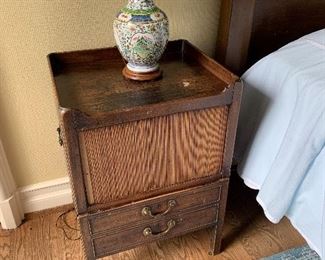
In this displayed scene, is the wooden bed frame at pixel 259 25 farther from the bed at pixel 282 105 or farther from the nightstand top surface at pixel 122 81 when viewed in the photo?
the nightstand top surface at pixel 122 81

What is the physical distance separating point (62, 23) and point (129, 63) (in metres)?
0.29

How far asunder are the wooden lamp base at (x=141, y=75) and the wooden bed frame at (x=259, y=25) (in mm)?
338

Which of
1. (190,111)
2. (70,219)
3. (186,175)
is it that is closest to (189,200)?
(186,175)

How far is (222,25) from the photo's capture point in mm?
1121

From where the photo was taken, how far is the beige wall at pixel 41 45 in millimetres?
979

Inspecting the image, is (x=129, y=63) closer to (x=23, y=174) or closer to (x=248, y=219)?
(x=23, y=174)

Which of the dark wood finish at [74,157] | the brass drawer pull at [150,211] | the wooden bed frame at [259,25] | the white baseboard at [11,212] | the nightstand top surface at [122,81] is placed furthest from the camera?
the white baseboard at [11,212]

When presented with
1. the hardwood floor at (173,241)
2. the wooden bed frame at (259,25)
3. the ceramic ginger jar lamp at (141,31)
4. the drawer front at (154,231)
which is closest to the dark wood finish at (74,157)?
the drawer front at (154,231)

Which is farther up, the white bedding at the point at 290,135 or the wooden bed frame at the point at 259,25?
the wooden bed frame at the point at 259,25

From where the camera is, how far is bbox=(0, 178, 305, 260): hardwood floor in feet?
3.70

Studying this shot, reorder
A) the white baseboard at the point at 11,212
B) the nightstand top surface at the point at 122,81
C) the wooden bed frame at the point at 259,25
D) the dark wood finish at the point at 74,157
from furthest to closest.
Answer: the white baseboard at the point at 11,212 < the wooden bed frame at the point at 259,25 < the nightstand top surface at the point at 122,81 < the dark wood finish at the point at 74,157

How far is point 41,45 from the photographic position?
3.35ft

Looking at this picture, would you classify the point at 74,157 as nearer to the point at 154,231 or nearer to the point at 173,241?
the point at 154,231

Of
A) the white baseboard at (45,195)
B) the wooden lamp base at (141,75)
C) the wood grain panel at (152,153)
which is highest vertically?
the wooden lamp base at (141,75)
